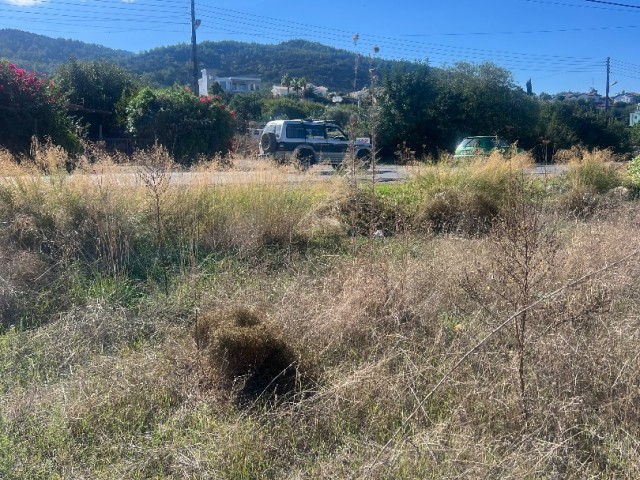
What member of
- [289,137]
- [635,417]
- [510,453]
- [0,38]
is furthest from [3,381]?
[0,38]

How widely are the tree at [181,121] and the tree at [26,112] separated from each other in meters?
3.07

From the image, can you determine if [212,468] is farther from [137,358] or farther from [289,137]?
[289,137]

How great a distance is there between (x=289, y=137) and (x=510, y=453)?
18083 mm

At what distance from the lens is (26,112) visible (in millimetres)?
19016

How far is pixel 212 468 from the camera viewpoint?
2840 millimetres

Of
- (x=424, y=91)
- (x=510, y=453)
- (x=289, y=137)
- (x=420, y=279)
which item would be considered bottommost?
(x=510, y=453)

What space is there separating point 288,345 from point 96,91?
2635 centimetres

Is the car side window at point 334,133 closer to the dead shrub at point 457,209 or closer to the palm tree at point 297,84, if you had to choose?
the dead shrub at point 457,209

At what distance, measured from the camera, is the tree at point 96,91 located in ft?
85.3

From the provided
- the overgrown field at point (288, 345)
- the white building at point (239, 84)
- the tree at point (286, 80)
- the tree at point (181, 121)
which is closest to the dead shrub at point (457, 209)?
the overgrown field at point (288, 345)

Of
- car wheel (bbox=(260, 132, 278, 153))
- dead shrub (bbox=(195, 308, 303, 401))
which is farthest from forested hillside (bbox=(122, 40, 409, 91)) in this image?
dead shrub (bbox=(195, 308, 303, 401))

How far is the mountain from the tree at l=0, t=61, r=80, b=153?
10553 millimetres

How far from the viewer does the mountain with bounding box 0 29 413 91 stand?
128ft

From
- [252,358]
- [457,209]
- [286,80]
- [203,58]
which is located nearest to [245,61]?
[203,58]
